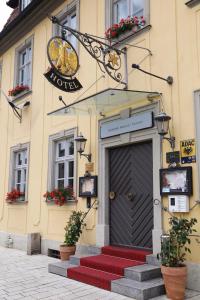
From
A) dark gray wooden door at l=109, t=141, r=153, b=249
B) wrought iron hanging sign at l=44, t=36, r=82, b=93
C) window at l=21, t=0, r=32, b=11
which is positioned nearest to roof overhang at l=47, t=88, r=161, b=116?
wrought iron hanging sign at l=44, t=36, r=82, b=93

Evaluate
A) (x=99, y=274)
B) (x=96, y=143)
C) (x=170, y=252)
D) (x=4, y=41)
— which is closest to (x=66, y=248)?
(x=99, y=274)

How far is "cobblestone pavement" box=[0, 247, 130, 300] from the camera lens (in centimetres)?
528

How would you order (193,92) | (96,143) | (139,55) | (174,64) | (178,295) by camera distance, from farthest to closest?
(96,143) < (139,55) < (174,64) < (193,92) < (178,295)

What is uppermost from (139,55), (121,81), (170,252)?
(139,55)

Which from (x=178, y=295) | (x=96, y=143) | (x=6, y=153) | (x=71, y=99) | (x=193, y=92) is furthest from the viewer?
(x=6, y=153)

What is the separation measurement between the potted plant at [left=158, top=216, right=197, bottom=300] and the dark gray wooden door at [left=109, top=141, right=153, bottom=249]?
1190mm

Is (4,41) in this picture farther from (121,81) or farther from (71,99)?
(121,81)

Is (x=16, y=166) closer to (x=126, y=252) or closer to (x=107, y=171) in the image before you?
(x=107, y=171)

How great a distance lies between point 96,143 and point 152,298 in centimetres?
357

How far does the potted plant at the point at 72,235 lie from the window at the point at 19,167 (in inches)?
128

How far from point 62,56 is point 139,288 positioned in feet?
12.7

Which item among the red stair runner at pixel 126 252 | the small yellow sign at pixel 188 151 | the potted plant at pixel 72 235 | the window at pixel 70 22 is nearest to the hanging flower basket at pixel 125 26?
the window at pixel 70 22

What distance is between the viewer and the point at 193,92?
579cm

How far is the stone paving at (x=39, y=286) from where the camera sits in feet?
17.2
